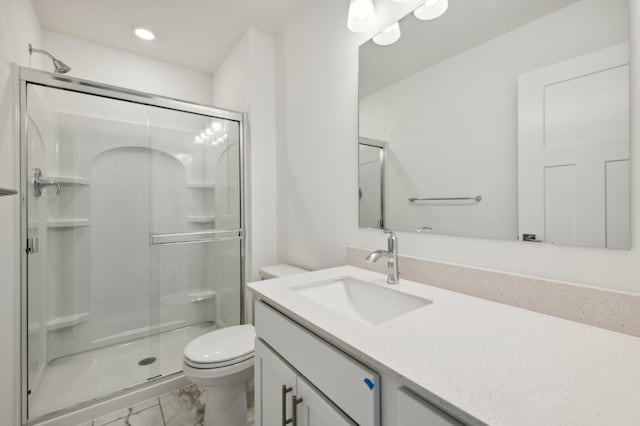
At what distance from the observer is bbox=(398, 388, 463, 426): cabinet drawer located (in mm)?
470

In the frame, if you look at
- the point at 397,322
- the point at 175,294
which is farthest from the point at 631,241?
the point at 175,294

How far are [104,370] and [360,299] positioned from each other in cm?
180

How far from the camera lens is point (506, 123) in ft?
3.04

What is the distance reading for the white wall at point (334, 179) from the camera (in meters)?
0.77

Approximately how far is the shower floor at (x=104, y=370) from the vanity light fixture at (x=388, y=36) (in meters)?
2.23

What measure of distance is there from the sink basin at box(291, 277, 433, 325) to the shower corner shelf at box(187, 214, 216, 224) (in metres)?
1.27

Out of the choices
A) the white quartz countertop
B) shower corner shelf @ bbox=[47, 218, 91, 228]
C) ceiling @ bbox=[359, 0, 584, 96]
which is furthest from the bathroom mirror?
shower corner shelf @ bbox=[47, 218, 91, 228]

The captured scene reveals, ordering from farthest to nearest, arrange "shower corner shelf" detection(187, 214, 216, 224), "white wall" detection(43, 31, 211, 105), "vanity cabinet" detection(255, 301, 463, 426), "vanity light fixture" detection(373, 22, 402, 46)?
"white wall" detection(43, 31, 211, 105) → "shower corner shelf" detection(187, 214, 216, 224) → "vanity light fixture" detection(373, 22, 402, 46) → "vanity cabinet" detection(255, 301, 463, 426)

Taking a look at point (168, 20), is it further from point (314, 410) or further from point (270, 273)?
point (314, 410)

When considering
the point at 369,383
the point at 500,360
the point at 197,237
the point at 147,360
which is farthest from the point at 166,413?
the point at 500,360

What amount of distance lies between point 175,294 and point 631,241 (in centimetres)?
233

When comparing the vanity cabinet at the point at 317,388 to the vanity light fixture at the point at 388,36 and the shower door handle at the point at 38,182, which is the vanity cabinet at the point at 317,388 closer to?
the vanity light fixture at the point at 388,36

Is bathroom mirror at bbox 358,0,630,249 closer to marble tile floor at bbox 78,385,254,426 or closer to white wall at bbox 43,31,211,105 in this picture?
marble tile floor at bbox 78,385,254,426

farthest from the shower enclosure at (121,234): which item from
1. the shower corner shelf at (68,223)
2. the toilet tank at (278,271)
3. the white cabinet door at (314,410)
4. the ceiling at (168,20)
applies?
the white cabinet door at (314,410)
